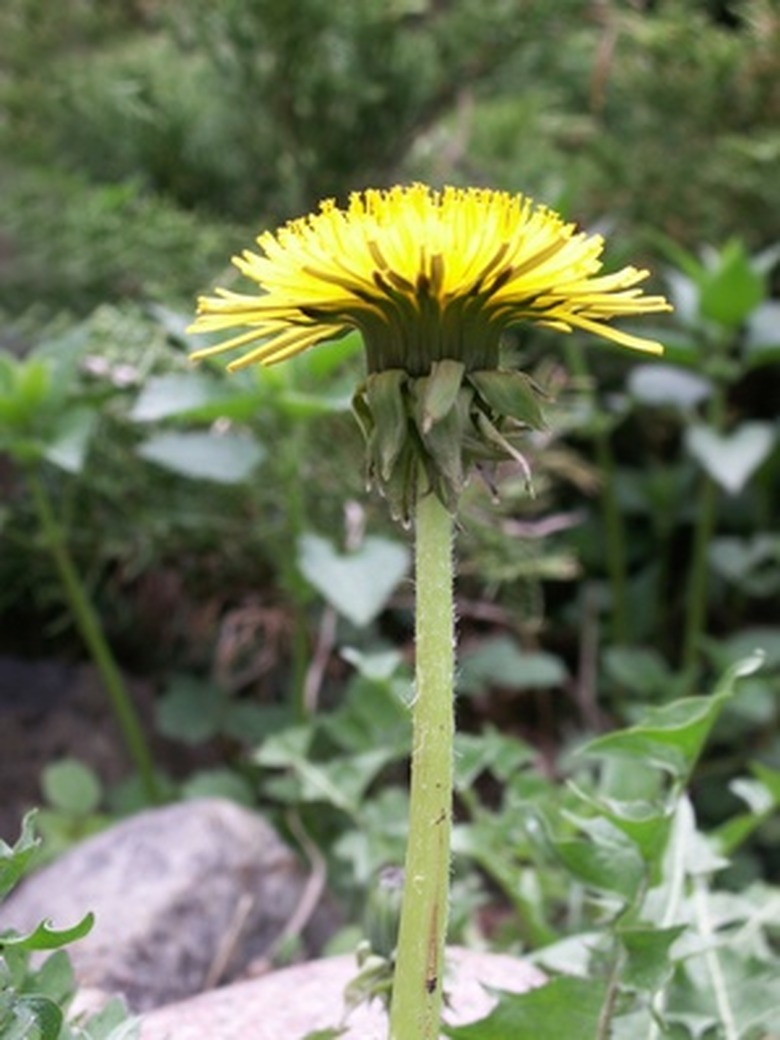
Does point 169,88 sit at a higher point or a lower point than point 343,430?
higher

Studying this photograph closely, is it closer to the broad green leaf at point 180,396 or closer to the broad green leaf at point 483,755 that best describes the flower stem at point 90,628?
the broad green leaf at point 180,396

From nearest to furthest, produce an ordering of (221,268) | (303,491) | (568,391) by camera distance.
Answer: (303,491)
(221,268)
(568,391)

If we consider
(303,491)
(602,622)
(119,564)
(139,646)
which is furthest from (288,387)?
(602,622)

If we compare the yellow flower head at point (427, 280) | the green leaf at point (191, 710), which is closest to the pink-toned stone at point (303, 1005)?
the yellow flower head at point (427, 280)

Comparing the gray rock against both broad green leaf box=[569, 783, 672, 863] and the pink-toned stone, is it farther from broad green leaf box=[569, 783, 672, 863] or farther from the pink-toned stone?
broad green leaf box=[569, 783, 672, 863]

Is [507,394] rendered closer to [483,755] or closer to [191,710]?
[483,755]

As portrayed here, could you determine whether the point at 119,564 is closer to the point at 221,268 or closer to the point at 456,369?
the point at 221,268
